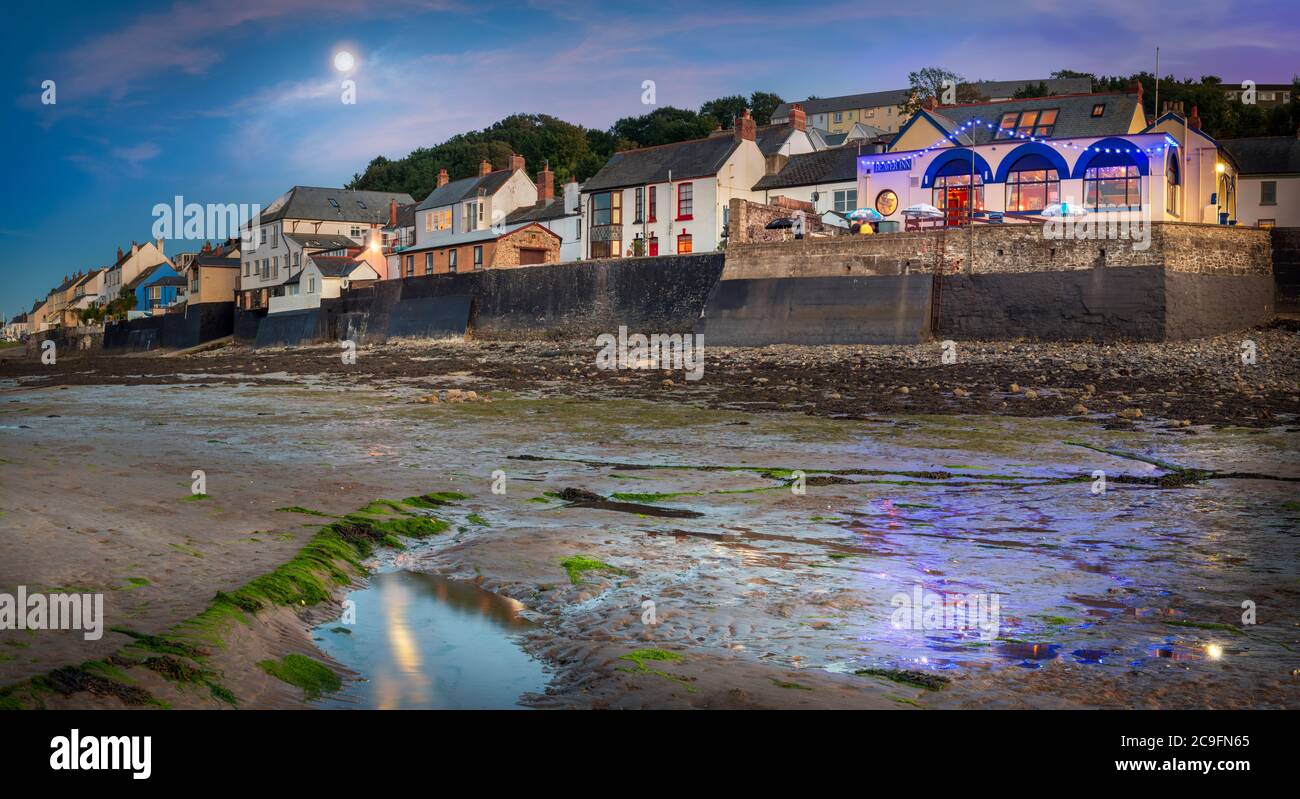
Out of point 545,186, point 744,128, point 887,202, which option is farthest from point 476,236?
point 887,202

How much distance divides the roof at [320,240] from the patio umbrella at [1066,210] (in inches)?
1836

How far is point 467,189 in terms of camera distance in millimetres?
59812

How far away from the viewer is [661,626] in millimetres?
6422

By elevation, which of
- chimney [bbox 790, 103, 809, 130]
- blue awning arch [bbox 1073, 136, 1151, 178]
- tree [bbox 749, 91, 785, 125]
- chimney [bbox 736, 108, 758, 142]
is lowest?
blue awning arch [bbox 1073, 136, 1151, 178]

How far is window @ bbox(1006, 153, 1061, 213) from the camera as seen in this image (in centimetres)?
3766

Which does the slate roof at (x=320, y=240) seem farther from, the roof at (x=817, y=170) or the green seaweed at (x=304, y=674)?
the green seaweed at (x=304, y=674)

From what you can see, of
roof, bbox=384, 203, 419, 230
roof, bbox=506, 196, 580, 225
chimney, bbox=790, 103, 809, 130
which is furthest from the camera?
roof, bbox=384, 203, 419, 230

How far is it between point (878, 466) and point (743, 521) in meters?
4.23

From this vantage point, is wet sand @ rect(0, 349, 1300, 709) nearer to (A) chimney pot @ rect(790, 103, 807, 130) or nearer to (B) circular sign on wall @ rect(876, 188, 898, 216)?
(B) circular sign on wall @ rect(876, 188, 898, 216)

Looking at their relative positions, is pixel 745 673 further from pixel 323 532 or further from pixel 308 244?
pixel 308 244

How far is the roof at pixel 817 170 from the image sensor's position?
1764 inches

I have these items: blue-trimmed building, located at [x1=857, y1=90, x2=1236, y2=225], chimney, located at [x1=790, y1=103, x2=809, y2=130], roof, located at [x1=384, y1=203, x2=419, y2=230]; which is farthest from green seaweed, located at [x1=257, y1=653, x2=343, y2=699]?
roof, located at [x1=384, y1=203, x2=419, y2=230]
